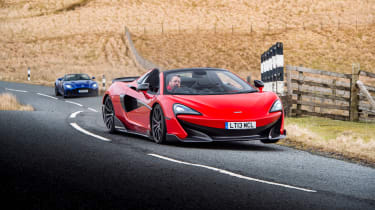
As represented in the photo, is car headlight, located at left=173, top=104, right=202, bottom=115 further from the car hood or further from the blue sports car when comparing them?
the blue sports car

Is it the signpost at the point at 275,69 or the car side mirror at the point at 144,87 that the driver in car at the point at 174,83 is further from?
the signpost at the point at 275,69

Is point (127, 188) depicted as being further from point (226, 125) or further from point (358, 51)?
point (358, 51)

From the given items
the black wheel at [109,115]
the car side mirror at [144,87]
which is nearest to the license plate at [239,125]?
the car side mirror at [144,87]

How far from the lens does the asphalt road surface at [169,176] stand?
225 inches

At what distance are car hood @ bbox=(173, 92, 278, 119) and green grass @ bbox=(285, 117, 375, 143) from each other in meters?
2.22

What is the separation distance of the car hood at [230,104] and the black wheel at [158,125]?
39 centimetres

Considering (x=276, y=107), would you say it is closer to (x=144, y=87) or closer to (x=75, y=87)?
(x=144, y=87)

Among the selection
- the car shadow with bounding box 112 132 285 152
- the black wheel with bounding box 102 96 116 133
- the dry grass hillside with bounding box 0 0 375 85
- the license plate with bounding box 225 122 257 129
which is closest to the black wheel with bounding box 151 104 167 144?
the car shadow with bounding box 112 132 285 152

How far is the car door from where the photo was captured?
34.5 feet

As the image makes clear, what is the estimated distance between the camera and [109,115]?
40.4 ft

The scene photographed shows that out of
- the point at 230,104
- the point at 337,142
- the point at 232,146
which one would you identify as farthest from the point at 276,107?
the point at 337,142

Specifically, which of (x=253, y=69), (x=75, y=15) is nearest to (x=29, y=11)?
(x=75, y=15)

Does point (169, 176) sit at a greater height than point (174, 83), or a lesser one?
lesser

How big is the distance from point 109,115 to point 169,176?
5470 mm
